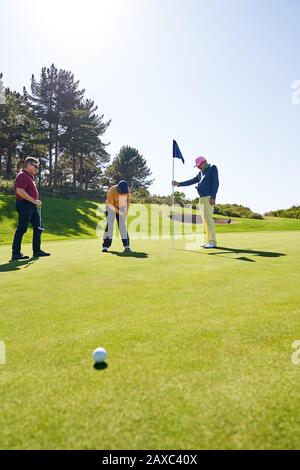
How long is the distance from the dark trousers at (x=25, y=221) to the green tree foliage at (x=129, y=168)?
205 ft

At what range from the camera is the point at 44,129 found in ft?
146

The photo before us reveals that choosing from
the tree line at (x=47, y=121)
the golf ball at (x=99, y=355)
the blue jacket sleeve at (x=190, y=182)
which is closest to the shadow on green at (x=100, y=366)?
the golf ball at (x=99, y=355)

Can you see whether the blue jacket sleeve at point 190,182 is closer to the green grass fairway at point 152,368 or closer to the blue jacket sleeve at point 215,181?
the blue jacket sleeve at point 215,181

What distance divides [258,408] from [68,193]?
39772mm

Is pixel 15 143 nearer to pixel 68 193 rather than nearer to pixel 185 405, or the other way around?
pixel 68 193

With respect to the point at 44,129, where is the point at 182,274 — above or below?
Result: below

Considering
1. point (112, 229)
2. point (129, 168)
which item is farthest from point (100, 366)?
point (129, 168)

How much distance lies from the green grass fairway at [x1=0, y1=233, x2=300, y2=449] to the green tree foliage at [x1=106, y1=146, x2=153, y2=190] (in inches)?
2669

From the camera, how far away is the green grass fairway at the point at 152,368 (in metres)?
1.59

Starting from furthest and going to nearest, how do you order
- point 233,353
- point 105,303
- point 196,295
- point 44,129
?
1. point 44,129
2. point 196,295
3. point 105,303
4. point 233,353

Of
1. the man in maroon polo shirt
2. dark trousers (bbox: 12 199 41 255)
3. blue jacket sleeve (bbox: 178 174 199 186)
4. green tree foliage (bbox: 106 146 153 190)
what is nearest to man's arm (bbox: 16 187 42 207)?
the man in maroon polo shirt

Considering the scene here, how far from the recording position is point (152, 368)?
219 centimetres

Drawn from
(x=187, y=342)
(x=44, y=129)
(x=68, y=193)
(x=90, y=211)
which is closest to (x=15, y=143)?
(x=44, y=129)

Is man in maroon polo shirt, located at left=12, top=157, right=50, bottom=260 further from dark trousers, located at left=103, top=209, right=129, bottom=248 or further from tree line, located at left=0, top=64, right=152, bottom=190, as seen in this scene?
tree line, located at left=0, top=64, right=152, bottom=190
